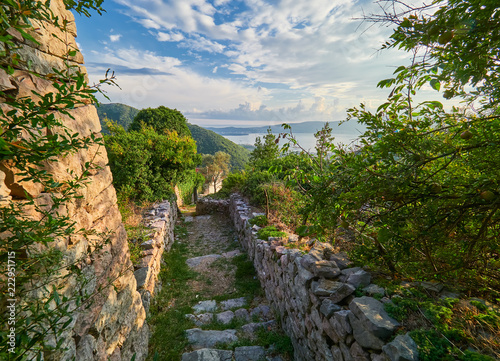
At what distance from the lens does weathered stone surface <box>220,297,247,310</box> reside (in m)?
4.67

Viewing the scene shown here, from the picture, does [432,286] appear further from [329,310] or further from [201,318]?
[201,318]

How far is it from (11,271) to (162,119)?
16.9 metres

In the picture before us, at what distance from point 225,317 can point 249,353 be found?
1.08 meters

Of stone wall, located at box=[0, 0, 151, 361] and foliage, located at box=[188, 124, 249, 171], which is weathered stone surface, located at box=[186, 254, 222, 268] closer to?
stone wall, located at box=[0, 0, 151, 361]

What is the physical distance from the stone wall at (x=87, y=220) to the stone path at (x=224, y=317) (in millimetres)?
1038

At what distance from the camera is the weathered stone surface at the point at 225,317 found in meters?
4.16

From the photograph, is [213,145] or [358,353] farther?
[213,145]

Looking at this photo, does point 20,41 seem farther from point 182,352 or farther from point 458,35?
point 182,352

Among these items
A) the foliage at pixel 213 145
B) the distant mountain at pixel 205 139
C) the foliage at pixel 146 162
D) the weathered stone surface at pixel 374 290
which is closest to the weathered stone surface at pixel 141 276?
the foliage at pixel 146 162

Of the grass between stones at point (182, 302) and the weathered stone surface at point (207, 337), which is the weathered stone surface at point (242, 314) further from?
the weathered stone surface at point (207, 337)

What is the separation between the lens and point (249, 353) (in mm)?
3299

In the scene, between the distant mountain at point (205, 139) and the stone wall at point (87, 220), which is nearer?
the stone wall at point (87, 220)

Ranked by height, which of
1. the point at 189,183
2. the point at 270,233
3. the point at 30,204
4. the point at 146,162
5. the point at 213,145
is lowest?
the point at 189,183

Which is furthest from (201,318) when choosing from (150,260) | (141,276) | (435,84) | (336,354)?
(435,84)
